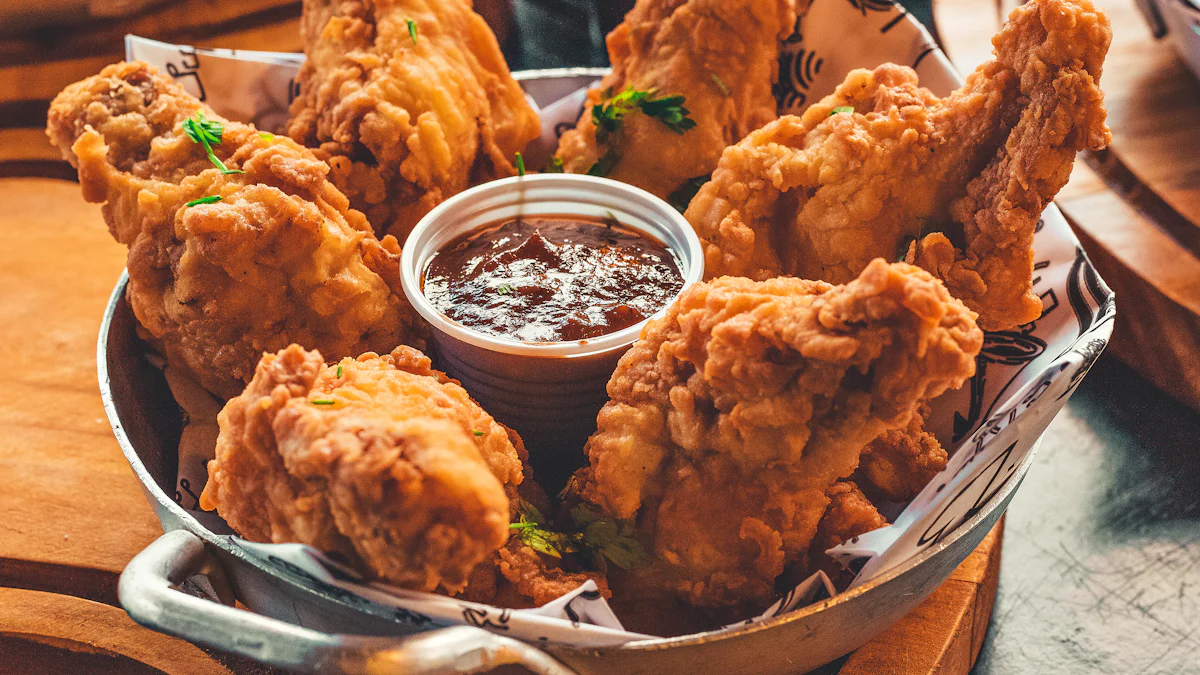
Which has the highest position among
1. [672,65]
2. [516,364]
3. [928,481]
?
[672,65]

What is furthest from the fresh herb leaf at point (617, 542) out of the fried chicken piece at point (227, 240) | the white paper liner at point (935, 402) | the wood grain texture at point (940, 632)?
the fried chicken piece at point (227, 240)

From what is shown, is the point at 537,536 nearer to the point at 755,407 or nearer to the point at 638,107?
the point at 755,407

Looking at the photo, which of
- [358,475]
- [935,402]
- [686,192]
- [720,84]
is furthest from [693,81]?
[358,475]

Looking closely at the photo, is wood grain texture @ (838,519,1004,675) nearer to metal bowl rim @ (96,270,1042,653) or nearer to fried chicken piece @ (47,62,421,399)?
metal bowl rim @ (96,270,1042,653)

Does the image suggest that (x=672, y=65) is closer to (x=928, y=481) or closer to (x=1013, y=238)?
(x=1013, y=238)

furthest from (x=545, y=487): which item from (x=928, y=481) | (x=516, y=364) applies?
(x=928, y=481)

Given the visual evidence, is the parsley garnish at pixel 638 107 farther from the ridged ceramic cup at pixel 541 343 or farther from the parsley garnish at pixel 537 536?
the parsley garnish at pixel 537 536

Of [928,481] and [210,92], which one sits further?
[210,92]
